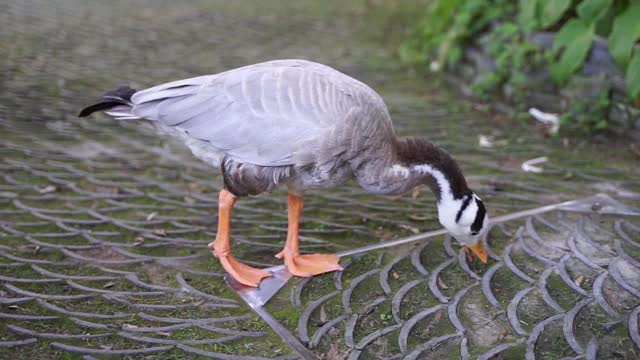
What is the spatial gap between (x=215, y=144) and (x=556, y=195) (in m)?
2.34

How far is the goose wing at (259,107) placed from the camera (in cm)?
323

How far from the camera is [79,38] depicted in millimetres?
8242

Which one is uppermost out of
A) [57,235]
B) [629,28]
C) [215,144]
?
[629,28]

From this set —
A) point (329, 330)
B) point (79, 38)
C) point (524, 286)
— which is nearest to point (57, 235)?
point (329, 330)

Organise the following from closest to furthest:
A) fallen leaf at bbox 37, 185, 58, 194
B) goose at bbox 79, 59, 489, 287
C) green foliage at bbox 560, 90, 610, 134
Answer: goose at bbox 79, 59, 489, 287 < fallen leaf at bbox 37, 185, 58, 194 < green foliage at bbox 560, 90, 610, 134

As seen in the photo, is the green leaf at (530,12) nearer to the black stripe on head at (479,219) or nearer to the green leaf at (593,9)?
the green leaf at (593,9)

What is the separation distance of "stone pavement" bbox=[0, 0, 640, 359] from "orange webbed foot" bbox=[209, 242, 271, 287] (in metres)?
0.09

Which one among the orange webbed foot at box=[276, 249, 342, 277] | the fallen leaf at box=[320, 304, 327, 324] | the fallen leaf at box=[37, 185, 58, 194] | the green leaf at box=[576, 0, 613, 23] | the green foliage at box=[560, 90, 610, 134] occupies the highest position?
the green leaf at box=[576, 0, 613, 23]

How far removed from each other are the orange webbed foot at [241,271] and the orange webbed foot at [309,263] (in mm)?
133

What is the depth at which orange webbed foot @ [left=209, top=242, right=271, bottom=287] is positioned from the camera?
3.41 m

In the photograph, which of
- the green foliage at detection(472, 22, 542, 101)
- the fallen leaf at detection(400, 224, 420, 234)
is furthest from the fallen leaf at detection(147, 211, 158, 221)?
the green foliage at detection(472, 22, 542, 101)

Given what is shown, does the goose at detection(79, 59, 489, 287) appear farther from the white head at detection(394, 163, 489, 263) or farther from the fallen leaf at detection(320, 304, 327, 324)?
the fallen leaf at detection(320, 304, 327, 324)

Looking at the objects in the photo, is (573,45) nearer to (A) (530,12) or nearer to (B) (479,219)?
(A) (530,12)

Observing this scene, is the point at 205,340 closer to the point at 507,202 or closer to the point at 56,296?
the point at 56,296
